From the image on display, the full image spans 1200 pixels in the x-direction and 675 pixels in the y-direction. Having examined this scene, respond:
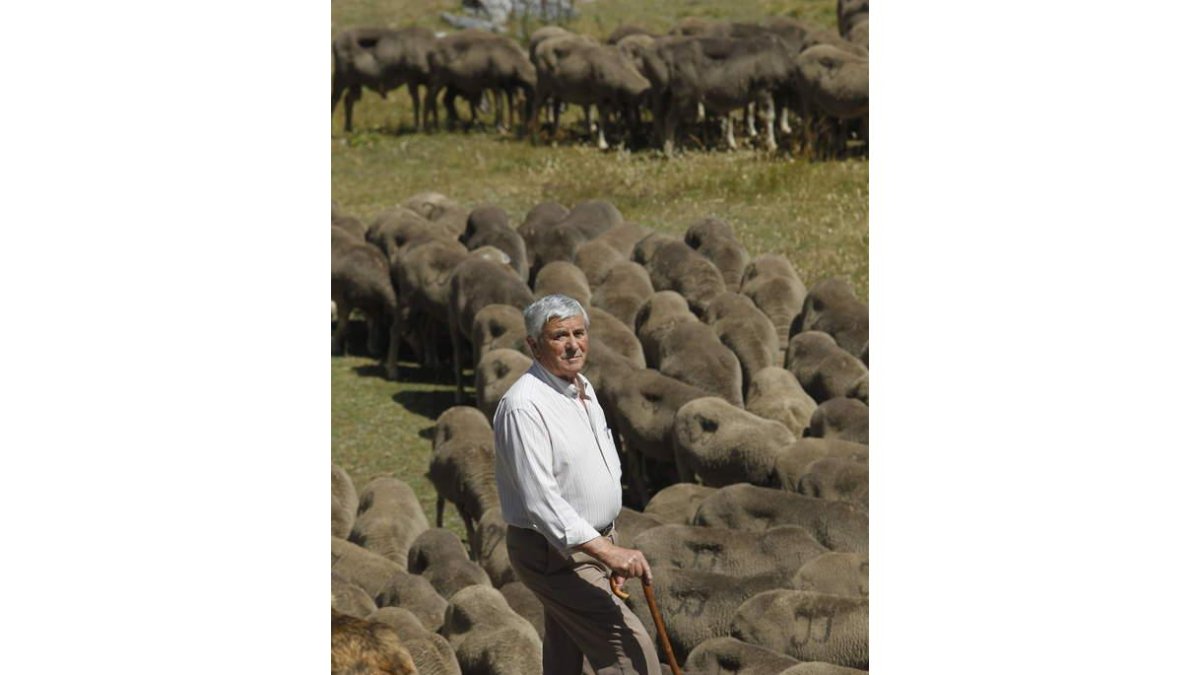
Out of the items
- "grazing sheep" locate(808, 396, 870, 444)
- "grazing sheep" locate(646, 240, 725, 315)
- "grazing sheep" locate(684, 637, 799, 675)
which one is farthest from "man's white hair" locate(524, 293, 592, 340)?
"grazing sheep" locate(646, 240, 725, 315)

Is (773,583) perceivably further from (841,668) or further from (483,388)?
(483,388)

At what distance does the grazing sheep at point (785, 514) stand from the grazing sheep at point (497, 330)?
4735 millimetres

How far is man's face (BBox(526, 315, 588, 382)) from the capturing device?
669 centimetres

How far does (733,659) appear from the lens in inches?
351

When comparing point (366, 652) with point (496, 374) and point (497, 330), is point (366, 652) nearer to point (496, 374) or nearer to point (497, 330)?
point (496, 374)

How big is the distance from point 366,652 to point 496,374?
7338mm

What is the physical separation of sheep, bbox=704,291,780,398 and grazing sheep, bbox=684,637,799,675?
6.52 metres

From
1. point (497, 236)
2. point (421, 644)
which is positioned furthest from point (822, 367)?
point (421, 644)

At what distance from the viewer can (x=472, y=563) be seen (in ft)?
36.4

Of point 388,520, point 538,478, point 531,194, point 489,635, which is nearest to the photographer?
point 538,478

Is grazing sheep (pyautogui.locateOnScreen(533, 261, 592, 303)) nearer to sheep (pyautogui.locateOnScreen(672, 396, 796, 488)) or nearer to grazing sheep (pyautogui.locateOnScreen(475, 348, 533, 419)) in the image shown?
grazing sheep (pyautogui.locateOnScreen(475, 348, 533, 419))

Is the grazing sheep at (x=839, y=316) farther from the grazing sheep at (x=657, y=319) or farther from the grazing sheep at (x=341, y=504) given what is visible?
the grazing sheep at (x=341, y=504)

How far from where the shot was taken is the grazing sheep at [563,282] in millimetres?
17750

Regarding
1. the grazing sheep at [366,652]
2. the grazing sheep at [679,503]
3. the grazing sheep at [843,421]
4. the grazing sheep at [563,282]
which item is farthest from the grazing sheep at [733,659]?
the grazing sheep at [563,282]
